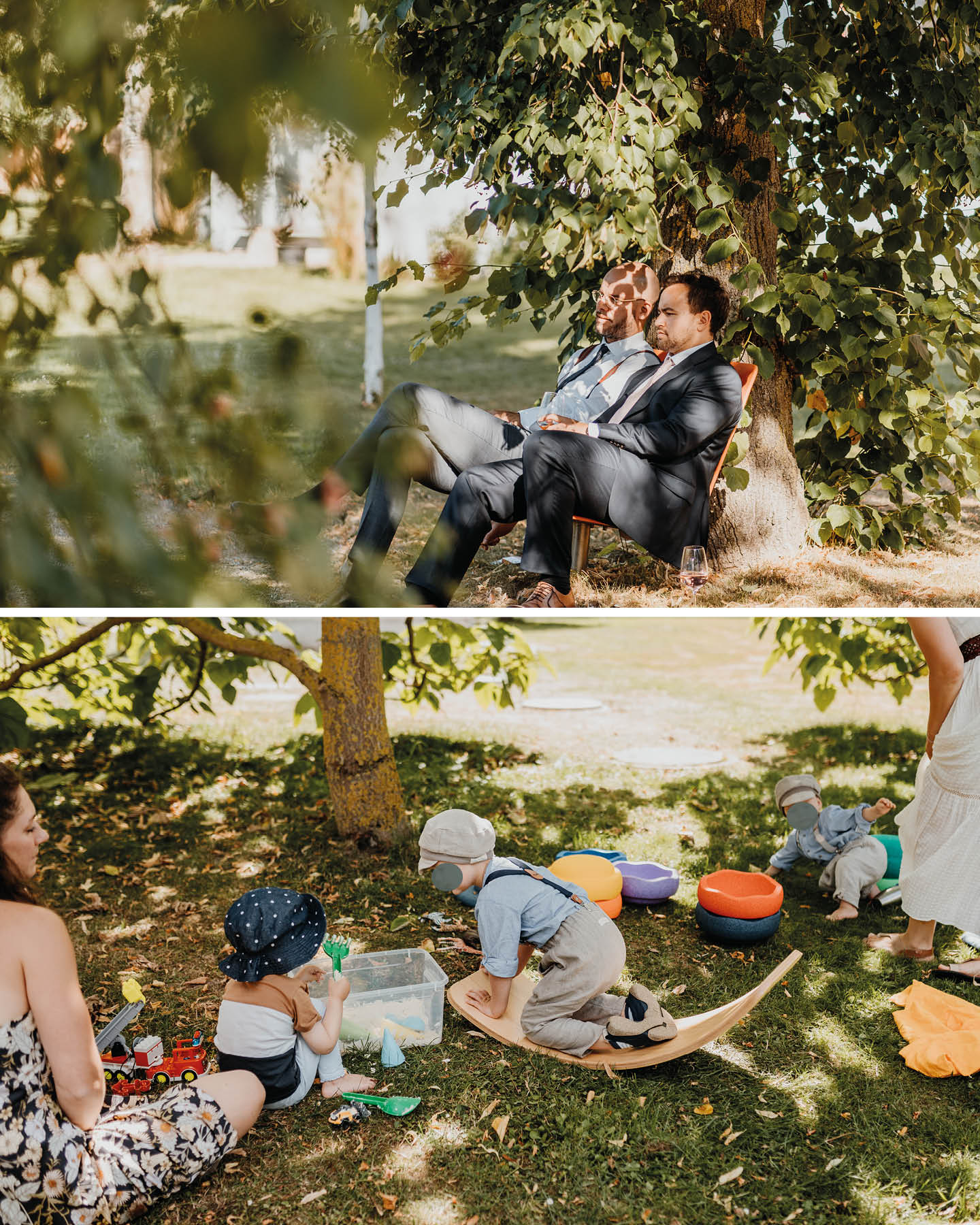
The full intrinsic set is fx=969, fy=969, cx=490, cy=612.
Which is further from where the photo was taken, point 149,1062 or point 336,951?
point 336,951

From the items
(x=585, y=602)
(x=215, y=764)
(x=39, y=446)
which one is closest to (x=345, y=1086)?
(x=585, y=602)

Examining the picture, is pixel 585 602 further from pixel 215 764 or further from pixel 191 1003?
pixel 215 764

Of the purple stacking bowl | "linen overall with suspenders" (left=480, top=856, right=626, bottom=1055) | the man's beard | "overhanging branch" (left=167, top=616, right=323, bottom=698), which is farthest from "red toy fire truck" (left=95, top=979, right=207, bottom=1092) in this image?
the man's beard

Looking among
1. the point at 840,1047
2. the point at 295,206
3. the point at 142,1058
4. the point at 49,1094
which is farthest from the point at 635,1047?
the point at 295,206

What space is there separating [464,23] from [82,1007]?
6.39ft

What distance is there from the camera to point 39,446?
0.86m

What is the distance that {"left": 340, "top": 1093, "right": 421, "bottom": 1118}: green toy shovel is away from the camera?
8.23 feet

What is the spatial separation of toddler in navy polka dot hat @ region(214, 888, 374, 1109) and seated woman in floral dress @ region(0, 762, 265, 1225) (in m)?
0.33

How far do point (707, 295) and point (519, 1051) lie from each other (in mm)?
2176

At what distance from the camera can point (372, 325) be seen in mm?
999

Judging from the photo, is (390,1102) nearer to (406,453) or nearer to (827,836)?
(406,453)

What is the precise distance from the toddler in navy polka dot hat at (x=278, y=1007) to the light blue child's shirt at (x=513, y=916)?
45 centimetres

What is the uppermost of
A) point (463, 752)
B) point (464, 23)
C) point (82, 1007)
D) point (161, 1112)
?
point (464, 23)

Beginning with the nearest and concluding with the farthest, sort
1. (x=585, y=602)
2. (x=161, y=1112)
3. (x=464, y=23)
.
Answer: (x=464, y=23), (x=585, y=602), (x=161, y=1112)
